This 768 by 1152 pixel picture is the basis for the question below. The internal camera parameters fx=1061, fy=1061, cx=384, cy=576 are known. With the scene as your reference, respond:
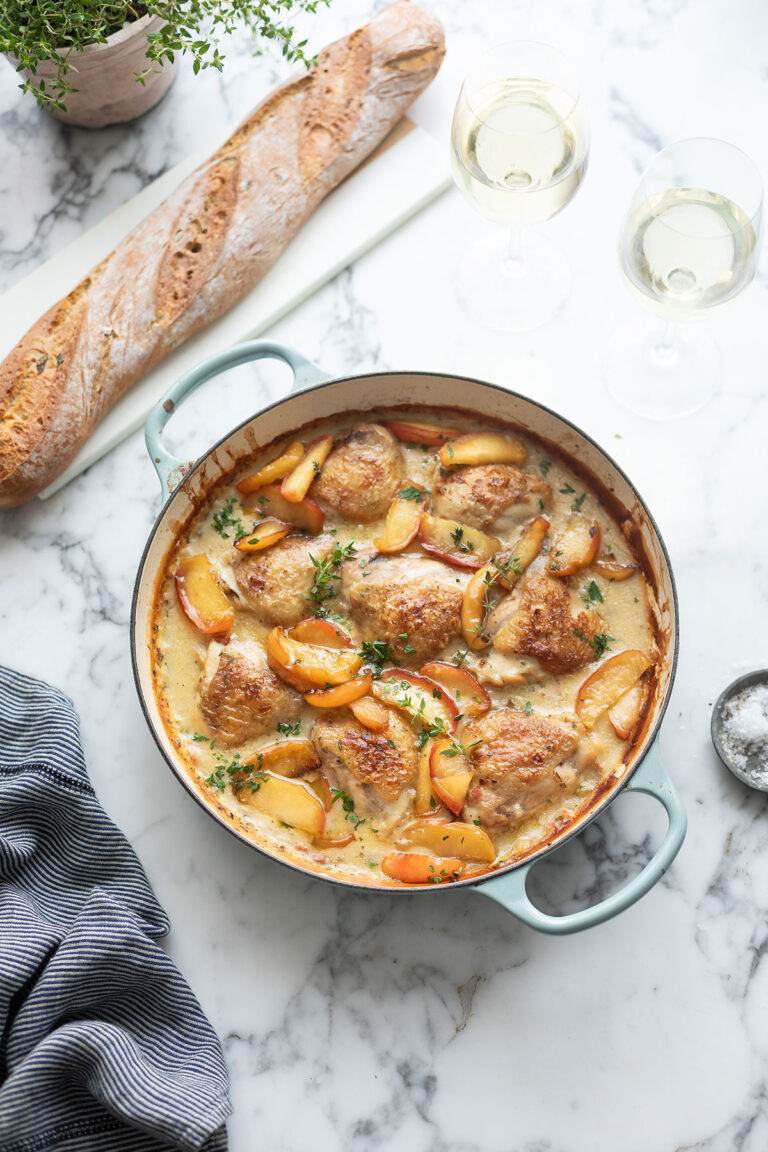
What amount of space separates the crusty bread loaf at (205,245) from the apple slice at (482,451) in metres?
0.90

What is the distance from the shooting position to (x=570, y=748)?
9.50 feet

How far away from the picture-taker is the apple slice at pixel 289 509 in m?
3.16

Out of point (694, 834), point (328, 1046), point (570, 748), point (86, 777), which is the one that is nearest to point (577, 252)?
point (570, 748)

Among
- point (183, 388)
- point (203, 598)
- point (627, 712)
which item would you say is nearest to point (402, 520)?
point (203, 598)

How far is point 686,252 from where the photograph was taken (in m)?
2.79

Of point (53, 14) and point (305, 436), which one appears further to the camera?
point (305, 436)

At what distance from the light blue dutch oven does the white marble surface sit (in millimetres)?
300

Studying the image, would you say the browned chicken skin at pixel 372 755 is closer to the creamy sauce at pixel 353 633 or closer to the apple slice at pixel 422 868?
the creamy sauce at pixel 353 633

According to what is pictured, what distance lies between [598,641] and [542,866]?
26.9 inches

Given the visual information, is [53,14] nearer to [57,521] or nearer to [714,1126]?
[57,521]

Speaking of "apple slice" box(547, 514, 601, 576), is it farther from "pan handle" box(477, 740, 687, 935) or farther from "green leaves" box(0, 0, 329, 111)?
"green leaves" box(0, 0, 329, 111)

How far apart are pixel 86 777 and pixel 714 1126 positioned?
2.04m

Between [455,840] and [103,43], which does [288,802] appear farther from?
[103,43]

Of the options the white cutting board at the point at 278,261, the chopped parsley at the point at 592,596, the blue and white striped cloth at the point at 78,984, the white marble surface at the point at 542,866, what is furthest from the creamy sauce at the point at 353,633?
the white cutting board at the point at 278,261
